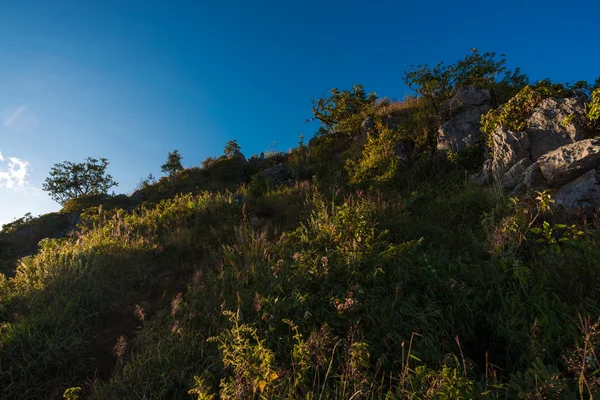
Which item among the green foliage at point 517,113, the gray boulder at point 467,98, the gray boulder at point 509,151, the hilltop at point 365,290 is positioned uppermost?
the gray boulder at point 467,98

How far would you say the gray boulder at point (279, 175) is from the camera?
12.6 meters

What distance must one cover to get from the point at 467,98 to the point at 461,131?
73.0 inches

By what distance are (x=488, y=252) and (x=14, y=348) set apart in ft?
21.1

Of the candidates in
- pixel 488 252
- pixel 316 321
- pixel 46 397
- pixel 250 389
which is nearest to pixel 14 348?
pixel 46 397

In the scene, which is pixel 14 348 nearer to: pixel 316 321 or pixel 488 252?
pixel 316 321

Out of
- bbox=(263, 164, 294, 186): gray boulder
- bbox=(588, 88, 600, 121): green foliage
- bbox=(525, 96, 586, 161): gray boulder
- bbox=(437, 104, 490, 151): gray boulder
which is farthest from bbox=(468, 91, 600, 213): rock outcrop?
bbox=(263, 164, 294, 186): gray boulder

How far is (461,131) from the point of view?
885cm

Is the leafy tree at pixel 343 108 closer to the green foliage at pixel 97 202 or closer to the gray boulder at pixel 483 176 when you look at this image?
the gray boulder at pixel 483 176

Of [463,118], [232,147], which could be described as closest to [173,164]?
[232,147]

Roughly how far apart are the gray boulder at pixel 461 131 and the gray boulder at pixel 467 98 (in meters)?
0.27

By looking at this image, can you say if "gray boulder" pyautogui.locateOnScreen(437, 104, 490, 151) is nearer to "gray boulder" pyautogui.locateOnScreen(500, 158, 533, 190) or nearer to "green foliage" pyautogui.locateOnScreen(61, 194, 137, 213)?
"gray boulder" pyautogui.locateOnScreen(500, 158, 533, 190)

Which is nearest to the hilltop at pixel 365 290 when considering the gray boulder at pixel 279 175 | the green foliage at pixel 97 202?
the gray boulder at pixel 279 175

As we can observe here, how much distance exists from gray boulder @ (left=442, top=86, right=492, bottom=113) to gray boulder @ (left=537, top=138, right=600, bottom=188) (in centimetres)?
479

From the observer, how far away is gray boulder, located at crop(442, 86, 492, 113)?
31.4 ft
